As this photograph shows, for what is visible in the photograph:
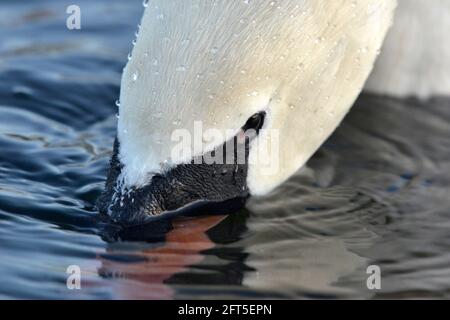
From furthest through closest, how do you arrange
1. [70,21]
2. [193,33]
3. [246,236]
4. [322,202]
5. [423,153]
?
[70,21] → [423,153] → [322,202] → [246,236] → [193,33]

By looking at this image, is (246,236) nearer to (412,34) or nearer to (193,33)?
(193,33)

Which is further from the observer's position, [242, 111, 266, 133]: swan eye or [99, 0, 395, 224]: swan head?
[242, 111, 266, 133]: swan eye

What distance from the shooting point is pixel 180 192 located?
607 cm

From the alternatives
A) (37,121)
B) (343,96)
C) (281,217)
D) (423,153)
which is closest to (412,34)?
(423,153)

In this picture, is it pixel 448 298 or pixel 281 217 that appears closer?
pixel 448 298

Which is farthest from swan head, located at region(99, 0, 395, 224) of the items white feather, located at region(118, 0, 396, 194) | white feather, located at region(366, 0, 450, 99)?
white feather, located at region(366, 0, 450, 99)

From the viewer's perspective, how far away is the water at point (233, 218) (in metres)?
5.79

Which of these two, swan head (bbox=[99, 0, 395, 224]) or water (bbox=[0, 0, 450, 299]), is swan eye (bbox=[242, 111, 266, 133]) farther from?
water (bbox=[0, 0, 450, 299])

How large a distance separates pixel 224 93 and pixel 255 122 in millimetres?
335

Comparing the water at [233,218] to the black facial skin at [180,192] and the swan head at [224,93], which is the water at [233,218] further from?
the swan head at [224,93]

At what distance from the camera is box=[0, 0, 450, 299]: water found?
5.79 m

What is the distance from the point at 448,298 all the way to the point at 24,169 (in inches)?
107

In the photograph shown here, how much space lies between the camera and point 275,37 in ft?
19.4

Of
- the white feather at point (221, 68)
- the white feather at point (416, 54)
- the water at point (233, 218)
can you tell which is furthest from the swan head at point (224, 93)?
the white feather at point (416, 54)
